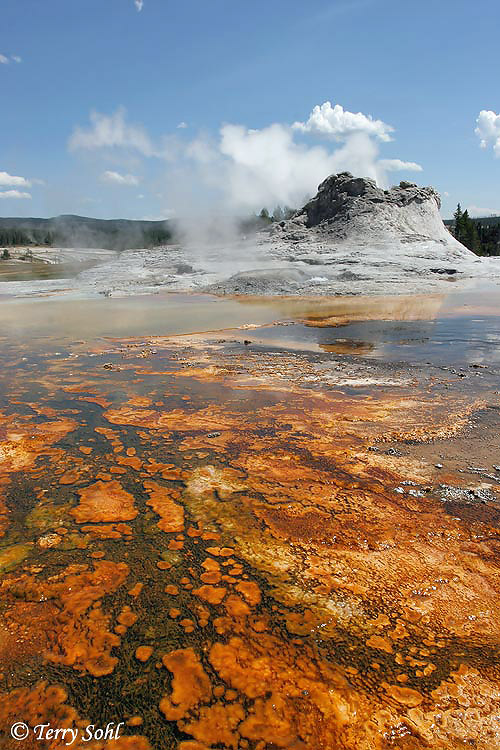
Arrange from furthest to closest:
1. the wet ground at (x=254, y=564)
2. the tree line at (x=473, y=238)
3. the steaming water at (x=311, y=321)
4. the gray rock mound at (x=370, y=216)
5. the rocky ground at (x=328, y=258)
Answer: the tree line at (x=473, y=238), the gray rock mound at (x=370, y=216), the rocky ground at (x=328, y=258), the steaming water at (x=311, y=321), the wet ground at (x=254, y=564)

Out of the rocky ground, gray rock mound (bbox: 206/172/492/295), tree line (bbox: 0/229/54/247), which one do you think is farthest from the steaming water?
tree line (bbox: 0/229/54/247)

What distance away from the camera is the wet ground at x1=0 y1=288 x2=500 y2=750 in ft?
6.03

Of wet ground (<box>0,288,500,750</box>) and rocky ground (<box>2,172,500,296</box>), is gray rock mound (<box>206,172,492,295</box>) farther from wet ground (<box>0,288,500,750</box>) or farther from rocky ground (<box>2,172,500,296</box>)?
wet ground (<box>0,288,500,750</box>)

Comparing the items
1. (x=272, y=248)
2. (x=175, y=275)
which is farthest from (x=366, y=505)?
(x=272, y=248)

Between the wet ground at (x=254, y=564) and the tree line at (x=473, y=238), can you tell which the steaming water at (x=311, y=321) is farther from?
the tree line at (x=473, y=238)

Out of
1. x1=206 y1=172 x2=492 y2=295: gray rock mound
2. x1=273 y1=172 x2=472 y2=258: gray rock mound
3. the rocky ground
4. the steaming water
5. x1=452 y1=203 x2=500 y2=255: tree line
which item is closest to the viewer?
the steaming water

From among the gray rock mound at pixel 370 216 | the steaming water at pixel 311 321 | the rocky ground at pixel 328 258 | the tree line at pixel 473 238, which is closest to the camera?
the steaming water at pixel 311 321

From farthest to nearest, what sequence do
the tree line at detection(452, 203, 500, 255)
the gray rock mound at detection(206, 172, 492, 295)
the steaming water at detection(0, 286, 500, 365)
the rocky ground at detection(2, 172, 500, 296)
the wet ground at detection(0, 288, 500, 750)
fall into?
the tree line at detection(452, 203, 500, 255) → the rocky ground at detection(2, 172, 500, 296) → the gray rock mound at detection(206, 172, 492, 295) → the steaming water at detection(0, 286, 500, 365) → the wet ground at detection(0, 288, 500, 750)

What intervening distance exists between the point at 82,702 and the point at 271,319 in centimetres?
1170

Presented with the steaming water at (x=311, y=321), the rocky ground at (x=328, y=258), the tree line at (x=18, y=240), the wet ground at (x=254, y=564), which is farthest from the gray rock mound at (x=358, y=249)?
the tree line at (x=18, y=240)

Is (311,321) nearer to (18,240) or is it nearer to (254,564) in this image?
(254,564)

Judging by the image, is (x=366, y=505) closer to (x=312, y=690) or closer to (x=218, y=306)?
(x=312, y=690)

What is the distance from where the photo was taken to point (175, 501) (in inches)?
132

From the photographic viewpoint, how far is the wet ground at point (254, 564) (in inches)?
72.3
